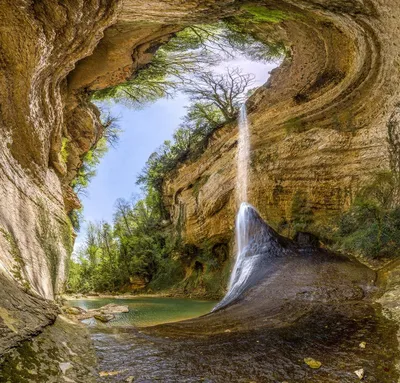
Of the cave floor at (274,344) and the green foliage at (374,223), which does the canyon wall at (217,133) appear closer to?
the green foliage at (374,223)

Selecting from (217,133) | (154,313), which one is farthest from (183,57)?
(154,313)

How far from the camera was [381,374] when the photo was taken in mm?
2205

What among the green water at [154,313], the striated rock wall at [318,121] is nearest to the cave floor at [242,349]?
the green water at [154,313]

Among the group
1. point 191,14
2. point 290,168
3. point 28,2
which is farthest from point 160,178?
point 28,2

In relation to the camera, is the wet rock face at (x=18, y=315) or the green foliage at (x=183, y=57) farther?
the green foliage at (x=183, y=57)

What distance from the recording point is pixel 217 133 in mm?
15711

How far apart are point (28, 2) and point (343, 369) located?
6892 mm

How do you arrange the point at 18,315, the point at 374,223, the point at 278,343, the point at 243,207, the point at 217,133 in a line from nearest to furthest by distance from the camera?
the point at 18,315
the point at 278,343
the point at 374,223
the point at 243,207
the point at 217,133

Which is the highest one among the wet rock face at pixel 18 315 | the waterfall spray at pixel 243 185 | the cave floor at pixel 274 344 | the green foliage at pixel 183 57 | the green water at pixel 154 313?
the green foliage at pixel 183 57

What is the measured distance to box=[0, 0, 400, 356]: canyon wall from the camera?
5.06 metres

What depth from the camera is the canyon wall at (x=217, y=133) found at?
16.6ft

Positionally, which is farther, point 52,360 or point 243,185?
point 243,185

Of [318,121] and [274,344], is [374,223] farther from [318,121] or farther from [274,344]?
[274,344]

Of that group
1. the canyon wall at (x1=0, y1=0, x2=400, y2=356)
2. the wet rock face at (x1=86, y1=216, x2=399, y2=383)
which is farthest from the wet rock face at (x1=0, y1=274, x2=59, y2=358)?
the wet rock face at (x1=86, y1=216, x2=399, y2=383)
